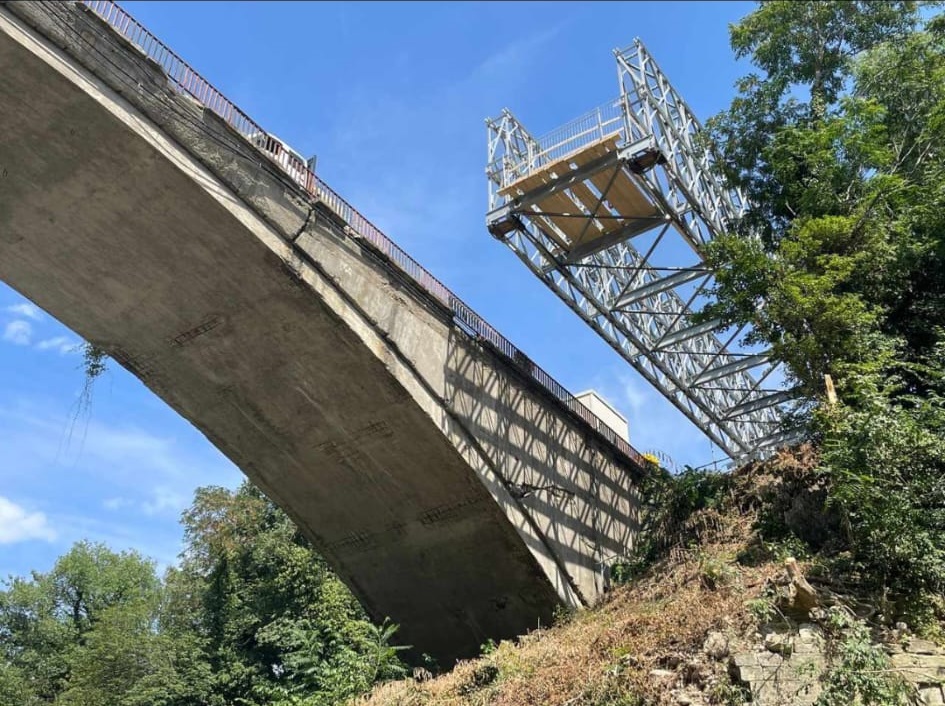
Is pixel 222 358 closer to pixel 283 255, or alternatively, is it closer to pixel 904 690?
pixel 283 255

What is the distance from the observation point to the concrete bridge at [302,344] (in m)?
13.7

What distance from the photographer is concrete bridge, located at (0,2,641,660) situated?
44.9 ft

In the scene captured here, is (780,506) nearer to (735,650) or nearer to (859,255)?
(859,255)

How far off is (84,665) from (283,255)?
63.2 ft

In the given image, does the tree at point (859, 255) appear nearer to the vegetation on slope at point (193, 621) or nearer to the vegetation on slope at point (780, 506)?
the vegetation on slope at point (780, 506)

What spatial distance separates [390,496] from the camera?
18.9 m

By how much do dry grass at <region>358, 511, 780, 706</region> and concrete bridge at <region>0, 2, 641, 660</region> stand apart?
4152 millimetres

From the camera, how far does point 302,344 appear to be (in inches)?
648

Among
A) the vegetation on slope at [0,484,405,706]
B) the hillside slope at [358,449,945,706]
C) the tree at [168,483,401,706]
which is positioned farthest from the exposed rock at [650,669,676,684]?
the tree at [168,483,401,706]

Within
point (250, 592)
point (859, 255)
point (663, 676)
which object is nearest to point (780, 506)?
point (859, 255)

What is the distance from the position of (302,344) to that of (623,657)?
8.94 m

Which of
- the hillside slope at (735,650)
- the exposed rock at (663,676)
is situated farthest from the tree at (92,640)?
the exposed rock at (663,676)

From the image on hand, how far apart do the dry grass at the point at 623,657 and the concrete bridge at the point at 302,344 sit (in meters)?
4.15

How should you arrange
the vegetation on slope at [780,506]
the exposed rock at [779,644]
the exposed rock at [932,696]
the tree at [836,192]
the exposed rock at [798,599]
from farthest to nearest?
1. the tree at [836,192]
2. the vegetation on slope at [780,506]
3. the exposed rock at [798,599]
4. the exposed rock at [779,644]
5. the exposed rock at [932,696]
